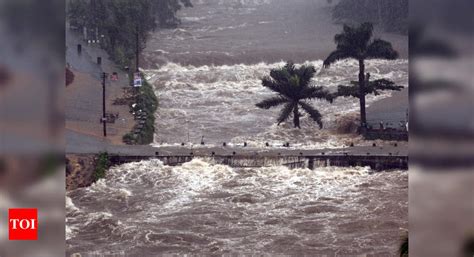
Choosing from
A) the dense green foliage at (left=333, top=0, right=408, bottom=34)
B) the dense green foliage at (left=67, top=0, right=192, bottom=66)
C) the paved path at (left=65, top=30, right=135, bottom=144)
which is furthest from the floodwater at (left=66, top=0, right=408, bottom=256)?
the dense green foliage at (left=333, top=0, right=408, bottom=34)

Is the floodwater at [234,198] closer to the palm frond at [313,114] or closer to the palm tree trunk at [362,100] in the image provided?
the palm frond at [313,114]

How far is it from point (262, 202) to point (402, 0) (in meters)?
17.5

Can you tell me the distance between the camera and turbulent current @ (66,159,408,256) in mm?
9141

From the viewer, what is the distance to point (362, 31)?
16797 mm

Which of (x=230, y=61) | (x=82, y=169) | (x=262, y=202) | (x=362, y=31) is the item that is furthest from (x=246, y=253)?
(x=230, y=61)

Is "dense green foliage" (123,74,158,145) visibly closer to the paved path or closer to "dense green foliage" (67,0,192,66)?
the paved path

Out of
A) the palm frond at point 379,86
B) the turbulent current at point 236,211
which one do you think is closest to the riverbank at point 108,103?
the turbulent current at point 236,211

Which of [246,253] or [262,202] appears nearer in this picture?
[246,253]

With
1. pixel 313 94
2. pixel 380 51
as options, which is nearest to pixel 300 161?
pixel 313 94

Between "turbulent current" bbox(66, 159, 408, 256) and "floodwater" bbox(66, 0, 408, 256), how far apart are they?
0.02 meters

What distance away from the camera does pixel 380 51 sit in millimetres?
16750

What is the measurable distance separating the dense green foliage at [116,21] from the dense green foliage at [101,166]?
407 inches

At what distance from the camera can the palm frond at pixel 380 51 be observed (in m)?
16.5

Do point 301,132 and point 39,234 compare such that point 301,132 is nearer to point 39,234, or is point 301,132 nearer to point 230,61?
point 230,61
